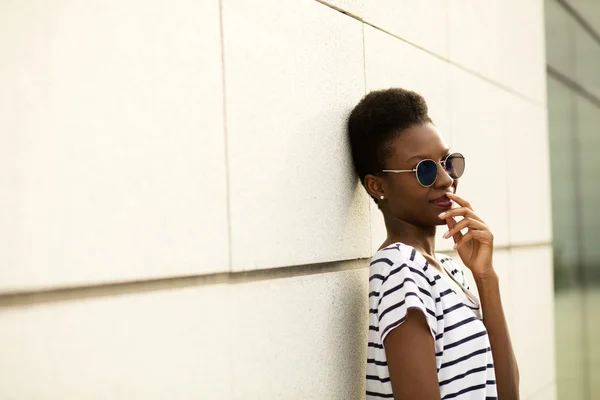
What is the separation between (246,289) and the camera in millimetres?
2578

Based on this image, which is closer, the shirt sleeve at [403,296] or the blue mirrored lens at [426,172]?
the shirt sleeve at [403,296]

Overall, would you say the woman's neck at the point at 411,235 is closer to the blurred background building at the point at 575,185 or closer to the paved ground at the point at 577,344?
the blurred background building at the point at 575,185

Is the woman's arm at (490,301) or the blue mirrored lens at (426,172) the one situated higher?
the blue mirrored lens at (426,172)

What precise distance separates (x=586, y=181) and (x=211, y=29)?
1020 cm

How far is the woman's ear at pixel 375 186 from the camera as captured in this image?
3168mm

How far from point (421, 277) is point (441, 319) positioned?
170 mm

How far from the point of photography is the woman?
2695 millimetres

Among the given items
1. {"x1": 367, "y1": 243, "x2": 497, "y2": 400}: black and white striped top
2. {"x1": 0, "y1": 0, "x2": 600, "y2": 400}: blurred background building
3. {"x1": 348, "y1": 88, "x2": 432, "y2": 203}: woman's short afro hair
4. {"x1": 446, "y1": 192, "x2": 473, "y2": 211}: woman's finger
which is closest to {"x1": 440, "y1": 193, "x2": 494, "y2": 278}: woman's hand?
{"x1": 446, "y1": 192, "x2": 473, "y2": 211}: woman's finger

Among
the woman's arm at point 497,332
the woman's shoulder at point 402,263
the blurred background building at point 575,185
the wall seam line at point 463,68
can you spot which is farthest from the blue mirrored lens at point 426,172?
the blurred background building at point 575,185

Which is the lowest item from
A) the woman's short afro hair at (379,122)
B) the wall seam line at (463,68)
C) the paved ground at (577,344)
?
the paved ground at (577,344)

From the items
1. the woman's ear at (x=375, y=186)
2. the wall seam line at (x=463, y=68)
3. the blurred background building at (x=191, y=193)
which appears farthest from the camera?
the wall seam line at (x=463, y=68)

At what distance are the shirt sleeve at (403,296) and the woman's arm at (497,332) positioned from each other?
362 mm

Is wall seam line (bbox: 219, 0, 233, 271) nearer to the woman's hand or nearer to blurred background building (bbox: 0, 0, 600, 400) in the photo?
blurred background building (bbox: 0, 0, 600, 400)

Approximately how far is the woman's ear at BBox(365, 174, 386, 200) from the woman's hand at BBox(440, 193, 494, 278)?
0.28 meters
